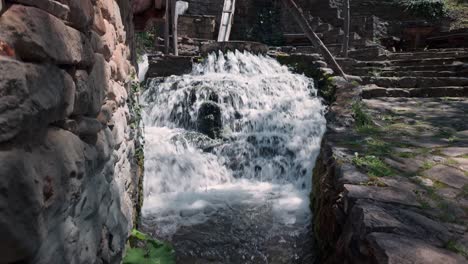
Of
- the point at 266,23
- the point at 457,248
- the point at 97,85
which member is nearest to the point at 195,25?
the point at 266,23

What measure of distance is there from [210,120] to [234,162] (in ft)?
3.42

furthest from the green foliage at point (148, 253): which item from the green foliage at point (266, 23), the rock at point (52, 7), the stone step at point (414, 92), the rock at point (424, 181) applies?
the green foliage at point (266, 23)

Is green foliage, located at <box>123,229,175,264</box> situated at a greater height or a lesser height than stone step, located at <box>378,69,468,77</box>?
lesser

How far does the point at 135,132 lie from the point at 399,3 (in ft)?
43.4

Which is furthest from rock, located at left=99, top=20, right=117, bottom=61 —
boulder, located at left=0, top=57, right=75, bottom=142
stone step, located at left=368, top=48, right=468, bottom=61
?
stone step, located at left=368, top=48, right=468, bottom=61

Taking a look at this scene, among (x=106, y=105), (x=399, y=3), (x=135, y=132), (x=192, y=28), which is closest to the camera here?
(x=106, y=105)

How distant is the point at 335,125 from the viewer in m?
4.57

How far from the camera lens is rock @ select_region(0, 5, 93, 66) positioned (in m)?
0.94

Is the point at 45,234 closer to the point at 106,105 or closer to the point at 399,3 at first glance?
the point at 106,105

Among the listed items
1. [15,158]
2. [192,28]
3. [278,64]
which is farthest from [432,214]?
[192,28]

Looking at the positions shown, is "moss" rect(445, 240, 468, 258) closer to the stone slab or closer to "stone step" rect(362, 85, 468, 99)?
the stone slab

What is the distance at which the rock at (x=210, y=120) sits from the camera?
590 centimetres

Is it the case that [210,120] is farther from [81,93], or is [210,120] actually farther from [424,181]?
[81,93]

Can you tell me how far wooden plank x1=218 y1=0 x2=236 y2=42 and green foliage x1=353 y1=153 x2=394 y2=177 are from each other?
9050 mm
